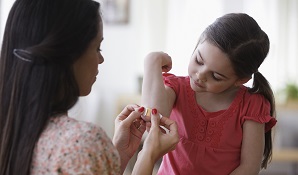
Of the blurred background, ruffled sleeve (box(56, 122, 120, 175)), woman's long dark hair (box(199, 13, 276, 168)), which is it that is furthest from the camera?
the blurred background

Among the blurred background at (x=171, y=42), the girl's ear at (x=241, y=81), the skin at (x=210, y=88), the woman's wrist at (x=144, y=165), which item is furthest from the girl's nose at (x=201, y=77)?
the blurred background at (x=171, y=42)

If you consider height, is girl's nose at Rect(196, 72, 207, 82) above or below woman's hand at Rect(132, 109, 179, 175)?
above

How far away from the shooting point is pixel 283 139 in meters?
5.12

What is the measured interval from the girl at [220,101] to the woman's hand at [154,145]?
109 millimetres

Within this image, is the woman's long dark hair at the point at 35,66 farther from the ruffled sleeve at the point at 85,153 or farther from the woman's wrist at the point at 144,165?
the woman's wrist at the point at 144,165

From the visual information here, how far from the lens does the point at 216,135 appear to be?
137 centimetres

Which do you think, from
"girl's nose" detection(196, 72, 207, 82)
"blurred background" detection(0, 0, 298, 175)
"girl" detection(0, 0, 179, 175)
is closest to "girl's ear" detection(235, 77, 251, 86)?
"girl's nose" detection(196, 72, 207, 82)

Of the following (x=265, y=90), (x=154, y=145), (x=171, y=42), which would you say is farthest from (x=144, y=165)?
(x=171, y=42)

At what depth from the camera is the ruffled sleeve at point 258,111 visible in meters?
1.34

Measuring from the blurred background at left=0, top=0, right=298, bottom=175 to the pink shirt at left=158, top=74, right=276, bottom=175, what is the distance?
3394mm

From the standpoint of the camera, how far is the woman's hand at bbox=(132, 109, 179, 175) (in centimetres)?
117

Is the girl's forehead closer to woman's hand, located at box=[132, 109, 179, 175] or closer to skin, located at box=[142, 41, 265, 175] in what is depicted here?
skin, located at box=[142, 41, 265, 175]

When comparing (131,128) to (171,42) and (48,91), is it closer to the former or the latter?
(48,91)

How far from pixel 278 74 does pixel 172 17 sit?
46.9 inches
